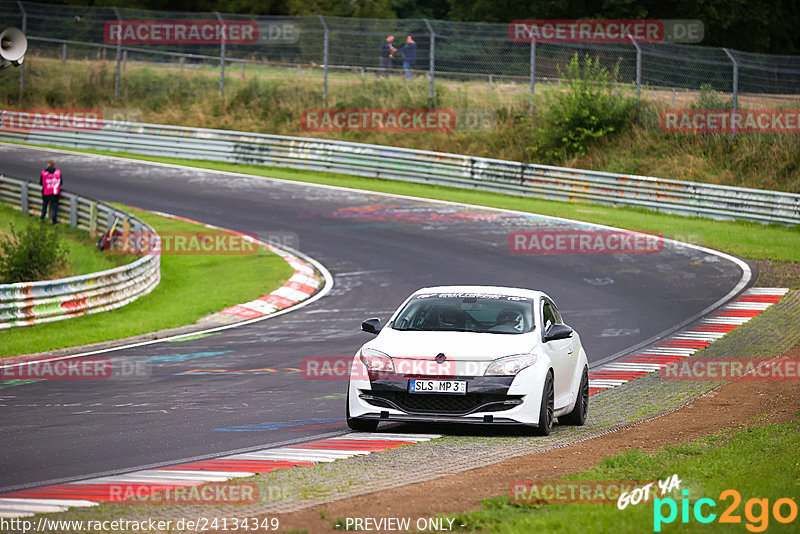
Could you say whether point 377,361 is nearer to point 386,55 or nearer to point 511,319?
point 511,319

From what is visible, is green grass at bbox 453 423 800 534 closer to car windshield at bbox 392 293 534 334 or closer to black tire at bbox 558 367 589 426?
black tire at bbox 558 367 589 426

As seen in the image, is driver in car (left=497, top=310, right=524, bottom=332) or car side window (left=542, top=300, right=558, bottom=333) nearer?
Answer: driver in car (left=497, top=310, right=524, bottom=332)

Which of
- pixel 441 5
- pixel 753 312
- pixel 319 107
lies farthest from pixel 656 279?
pixel 441 5

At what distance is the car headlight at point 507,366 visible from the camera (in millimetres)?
9812

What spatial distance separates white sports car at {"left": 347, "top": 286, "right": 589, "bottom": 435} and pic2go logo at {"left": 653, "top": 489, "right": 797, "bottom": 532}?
310cm

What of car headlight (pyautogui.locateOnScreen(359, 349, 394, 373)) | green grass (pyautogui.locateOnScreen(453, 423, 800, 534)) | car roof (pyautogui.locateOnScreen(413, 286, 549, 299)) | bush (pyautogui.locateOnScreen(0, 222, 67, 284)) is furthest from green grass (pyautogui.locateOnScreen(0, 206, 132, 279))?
green grass (pyautogui.locateOnScreen(453, 423, 800, 534))

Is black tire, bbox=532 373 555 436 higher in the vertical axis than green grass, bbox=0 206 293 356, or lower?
higher

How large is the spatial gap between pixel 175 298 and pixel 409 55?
18500mm

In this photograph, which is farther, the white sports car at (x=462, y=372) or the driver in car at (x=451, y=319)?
the driver in car at (x=451, y=319)

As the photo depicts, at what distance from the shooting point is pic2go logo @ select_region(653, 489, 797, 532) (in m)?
6.18

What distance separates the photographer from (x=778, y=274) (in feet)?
75.4

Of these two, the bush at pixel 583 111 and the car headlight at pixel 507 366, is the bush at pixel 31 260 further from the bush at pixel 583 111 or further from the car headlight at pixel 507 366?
the bush at pixel 583 111

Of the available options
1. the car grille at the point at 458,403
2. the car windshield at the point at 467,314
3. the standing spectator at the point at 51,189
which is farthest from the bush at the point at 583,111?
the car grille at the point at 458,403

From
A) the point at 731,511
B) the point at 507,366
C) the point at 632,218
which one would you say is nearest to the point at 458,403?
the point at 507,366
